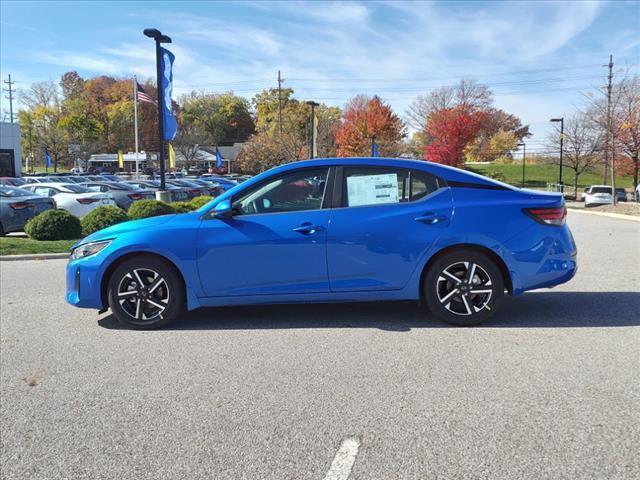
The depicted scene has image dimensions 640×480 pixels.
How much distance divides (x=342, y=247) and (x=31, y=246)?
883 cm

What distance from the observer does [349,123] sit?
52.9 metres

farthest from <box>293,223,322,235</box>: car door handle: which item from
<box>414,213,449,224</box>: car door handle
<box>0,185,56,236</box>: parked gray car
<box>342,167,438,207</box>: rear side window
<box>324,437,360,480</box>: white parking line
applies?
<box>0,185,56,236</box>: parked gray car

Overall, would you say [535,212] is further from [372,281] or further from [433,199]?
[372,281]

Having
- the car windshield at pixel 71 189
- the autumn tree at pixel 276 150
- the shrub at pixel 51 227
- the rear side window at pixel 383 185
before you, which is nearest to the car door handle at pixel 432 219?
the rear side window at pixel 383 185

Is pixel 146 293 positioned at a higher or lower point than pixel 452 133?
lower

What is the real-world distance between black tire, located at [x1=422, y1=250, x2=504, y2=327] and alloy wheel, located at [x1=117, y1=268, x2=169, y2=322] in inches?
98.5

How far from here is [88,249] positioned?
Result: 5453mm

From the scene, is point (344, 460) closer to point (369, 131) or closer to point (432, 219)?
point (432, 219)

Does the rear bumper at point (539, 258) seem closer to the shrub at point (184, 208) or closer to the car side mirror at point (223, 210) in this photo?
the car side mirror at point (223, 210)

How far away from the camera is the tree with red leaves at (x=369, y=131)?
2003 inches

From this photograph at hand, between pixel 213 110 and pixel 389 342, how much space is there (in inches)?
4046

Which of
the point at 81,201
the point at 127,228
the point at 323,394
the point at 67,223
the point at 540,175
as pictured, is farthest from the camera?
the point at 540,175

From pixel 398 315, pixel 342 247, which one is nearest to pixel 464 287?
pixel 398 315

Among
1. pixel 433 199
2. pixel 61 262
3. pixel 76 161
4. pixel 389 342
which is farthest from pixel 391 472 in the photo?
pixel 76 161
